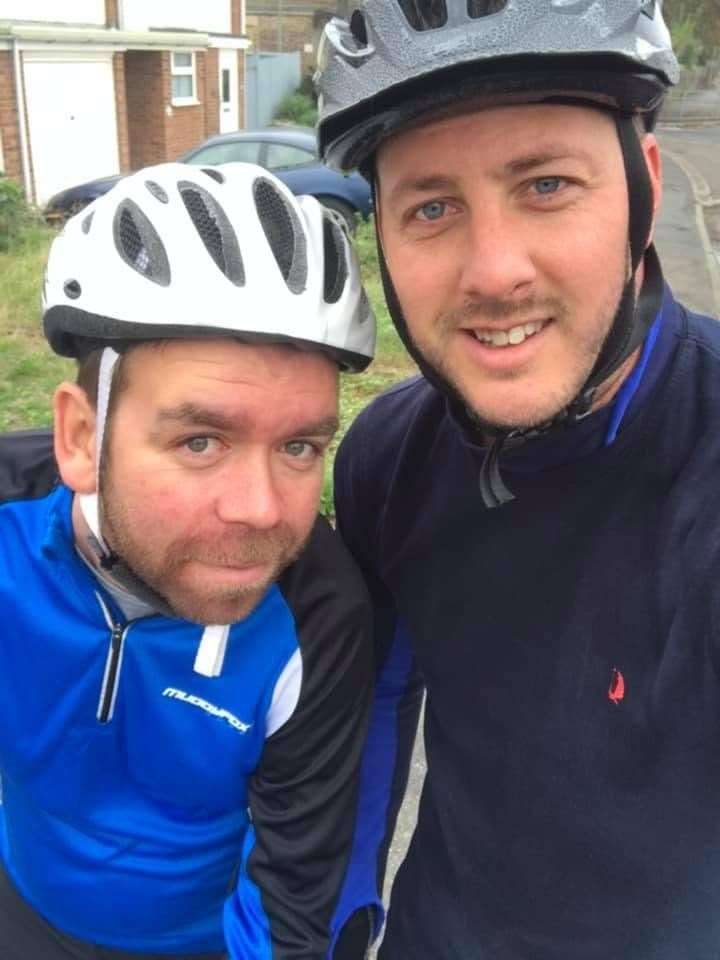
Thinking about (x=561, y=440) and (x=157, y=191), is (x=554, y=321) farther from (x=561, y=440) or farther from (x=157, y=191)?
(x=157, y=191)

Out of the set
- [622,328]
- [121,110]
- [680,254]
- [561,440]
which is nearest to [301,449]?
[561,440]

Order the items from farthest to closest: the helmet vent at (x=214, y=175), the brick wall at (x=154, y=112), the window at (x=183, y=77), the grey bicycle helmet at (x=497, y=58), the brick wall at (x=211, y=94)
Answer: the brick wall at (x=211, y=94) < the window at (x=183, y=77) < the brick wall at (x=154, y=112) < the helmet vent at (x=214, y=175) < the grey bicycle helmet at (x=497, y=58)

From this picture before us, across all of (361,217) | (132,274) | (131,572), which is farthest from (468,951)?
(361,217)

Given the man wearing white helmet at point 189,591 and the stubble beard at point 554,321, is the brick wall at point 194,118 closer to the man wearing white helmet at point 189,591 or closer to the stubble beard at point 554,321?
the man wearing white helmet at point 189,591

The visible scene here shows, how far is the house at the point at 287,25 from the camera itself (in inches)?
1342

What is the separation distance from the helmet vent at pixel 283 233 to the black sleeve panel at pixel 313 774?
1.81ft

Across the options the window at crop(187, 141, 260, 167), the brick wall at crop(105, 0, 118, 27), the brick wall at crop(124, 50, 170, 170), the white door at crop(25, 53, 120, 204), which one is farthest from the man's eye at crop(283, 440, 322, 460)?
the brick wall at crop(124, 50, 170, 170)

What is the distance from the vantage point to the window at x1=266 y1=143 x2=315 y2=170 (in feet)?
42.7

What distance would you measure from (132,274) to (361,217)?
1133 cm

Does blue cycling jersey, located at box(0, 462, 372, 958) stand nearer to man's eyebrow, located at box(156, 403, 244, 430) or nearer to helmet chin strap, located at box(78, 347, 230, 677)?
helmet chin strap, located at box(78, 347, 230, 677)

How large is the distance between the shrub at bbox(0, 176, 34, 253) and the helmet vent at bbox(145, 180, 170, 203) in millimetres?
11325

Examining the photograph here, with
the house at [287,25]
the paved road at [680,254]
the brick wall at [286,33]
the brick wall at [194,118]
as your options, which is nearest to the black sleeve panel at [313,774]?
the paved road at [680,254]

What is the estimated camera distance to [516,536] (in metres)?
1.57

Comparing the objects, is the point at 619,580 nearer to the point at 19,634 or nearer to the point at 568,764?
the point at 568,764
